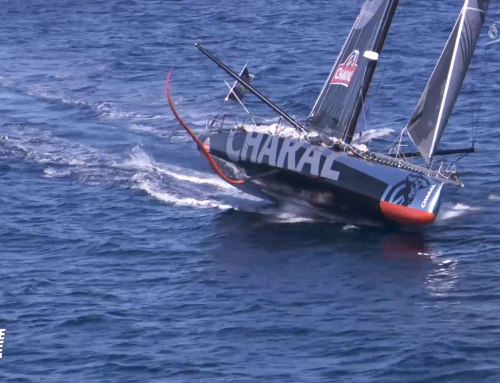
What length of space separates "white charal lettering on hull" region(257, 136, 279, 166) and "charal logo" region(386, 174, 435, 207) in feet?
15.1

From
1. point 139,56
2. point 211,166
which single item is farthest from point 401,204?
point 139,56

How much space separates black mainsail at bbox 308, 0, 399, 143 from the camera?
134 ft

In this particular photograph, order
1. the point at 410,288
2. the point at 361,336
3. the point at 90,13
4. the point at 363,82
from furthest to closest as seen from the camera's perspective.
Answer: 1. the point at 90,13
2. the point at 363,82
3. the point at 410,288
4. the point at 361,336

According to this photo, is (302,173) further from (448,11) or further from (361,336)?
(448,11)

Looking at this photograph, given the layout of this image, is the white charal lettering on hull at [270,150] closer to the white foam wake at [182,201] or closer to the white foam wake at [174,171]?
the white foam wake at [182,201]

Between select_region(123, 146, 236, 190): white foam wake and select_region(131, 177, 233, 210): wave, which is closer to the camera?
select_region(131, 177, 233, 210): wave

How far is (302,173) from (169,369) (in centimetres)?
1284

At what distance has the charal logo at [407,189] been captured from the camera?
36.8m

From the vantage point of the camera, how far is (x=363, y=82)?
135 ft

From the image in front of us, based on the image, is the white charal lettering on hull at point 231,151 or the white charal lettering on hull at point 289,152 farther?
the white charal lettering on hull at point 231,151

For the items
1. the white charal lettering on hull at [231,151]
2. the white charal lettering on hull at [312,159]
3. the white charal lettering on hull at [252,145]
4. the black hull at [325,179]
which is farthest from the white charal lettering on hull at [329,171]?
the white charal lettering on hull at [231,151]

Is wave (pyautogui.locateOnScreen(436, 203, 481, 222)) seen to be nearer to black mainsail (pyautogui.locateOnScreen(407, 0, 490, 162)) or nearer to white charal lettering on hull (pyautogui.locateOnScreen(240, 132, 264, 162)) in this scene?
black mainsail (pyautogui.locateOnScreen(407, 0, 490, 162))

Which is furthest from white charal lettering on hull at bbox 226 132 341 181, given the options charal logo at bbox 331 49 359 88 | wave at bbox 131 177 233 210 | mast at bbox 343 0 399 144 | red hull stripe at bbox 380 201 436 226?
charal logo at bbox 331 49 359 88

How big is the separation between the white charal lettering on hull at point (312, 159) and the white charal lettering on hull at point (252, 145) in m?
1.95
